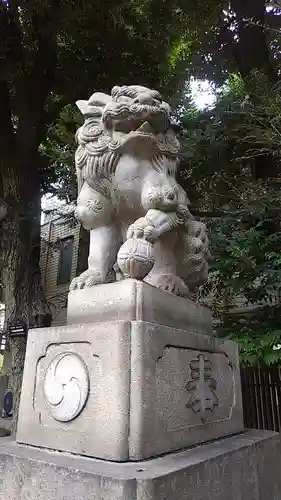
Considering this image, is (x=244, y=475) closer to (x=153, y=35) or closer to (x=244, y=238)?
(x=244, y=238)

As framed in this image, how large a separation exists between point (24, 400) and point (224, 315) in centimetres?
383

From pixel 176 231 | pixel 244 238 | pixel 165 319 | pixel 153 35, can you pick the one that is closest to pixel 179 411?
pixel 165 319

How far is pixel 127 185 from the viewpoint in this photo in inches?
96.6

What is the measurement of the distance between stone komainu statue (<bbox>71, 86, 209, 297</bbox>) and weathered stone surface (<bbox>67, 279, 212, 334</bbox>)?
0.36ft

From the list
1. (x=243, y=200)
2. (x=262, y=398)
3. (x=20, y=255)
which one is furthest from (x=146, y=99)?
(x=20, y=255)

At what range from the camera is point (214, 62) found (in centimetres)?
734

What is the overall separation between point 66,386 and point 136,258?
712 mm

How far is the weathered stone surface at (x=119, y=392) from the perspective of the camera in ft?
6.15

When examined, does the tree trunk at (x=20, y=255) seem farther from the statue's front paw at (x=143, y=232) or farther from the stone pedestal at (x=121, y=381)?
the statue's front paw at (x=143, y=232)

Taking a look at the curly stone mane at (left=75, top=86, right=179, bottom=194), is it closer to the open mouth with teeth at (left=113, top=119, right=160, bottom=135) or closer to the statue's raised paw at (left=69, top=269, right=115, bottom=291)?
the open mouth with teeth at (left=113, top=119, right=160, bottom=135)

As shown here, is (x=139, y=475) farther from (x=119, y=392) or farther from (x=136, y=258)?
(x=136, y=258)

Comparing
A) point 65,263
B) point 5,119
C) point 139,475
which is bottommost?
point 139,475

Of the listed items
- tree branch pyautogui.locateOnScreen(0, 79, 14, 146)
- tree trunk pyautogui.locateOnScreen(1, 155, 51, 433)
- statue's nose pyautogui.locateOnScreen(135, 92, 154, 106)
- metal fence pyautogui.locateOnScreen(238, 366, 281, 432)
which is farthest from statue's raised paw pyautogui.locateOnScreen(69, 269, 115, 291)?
tree branch pyautogui.locateOnScreen(0, 79, 14, 146)

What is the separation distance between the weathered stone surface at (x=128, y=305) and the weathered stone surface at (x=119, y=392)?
0.09 meters
